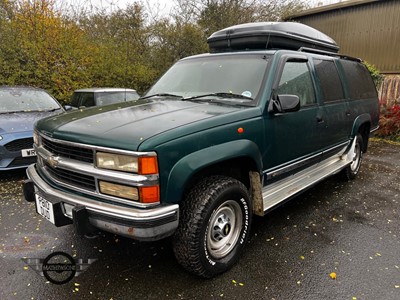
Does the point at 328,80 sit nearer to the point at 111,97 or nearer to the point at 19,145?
the point at 19,145

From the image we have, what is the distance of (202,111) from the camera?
9.03ft

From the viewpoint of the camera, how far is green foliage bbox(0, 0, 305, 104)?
9555 mm

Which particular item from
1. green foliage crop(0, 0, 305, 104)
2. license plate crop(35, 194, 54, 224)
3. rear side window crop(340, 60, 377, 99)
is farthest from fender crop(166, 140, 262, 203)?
green foliage crop(0, 0, 305, 104)

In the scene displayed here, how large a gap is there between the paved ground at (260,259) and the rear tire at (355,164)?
861 millimetres

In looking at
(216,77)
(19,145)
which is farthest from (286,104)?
(19,145)

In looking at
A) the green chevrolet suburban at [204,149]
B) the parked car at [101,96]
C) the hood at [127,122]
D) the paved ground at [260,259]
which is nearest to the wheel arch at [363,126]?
the green chevrolet suburban at [204,149]

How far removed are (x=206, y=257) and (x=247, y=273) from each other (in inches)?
18.4

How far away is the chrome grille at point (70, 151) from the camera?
239 centimetres

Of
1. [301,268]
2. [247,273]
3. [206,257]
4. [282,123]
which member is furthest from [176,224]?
[282,123]

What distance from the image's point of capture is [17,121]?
17.3ft

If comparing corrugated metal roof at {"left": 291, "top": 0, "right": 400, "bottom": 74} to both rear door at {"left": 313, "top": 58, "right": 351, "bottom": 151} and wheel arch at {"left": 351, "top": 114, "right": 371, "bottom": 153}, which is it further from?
rear door at {"left": 313, "top": 58, "right": 351, "bottom": 151}

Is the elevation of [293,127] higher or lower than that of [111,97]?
higher

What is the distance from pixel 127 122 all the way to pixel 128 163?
463 mm

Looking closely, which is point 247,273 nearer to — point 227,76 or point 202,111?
point 202,111
